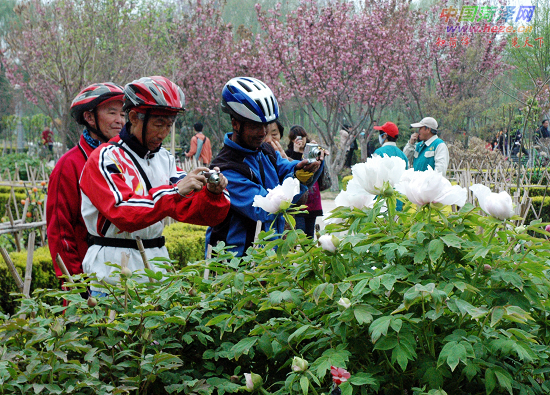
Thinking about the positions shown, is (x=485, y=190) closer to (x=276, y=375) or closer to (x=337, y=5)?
(x=276, y=375)

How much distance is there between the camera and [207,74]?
2573cm

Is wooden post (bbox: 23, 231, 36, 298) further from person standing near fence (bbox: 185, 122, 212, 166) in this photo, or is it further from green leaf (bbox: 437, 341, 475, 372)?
person standing near fence (bbox: 185, 122, 212, 166)

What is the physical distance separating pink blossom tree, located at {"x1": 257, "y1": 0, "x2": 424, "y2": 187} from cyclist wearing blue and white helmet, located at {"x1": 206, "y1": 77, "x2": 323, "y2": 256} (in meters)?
17.5

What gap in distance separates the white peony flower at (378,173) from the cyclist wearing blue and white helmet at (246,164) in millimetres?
1187

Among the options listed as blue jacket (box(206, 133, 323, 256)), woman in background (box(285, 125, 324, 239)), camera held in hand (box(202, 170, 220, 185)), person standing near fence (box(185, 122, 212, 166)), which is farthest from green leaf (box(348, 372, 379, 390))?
person standing near fence (box(185, 122, 212, 166))

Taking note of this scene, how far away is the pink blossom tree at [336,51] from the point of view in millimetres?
21062

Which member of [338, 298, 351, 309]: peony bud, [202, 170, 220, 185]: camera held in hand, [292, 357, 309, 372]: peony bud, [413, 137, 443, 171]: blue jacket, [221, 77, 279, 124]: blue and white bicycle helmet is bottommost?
[413, 137, 443, 171]: blue jacket

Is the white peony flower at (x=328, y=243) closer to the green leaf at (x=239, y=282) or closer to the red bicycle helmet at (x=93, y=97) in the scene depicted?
the green leaf at (x=239, y=282)

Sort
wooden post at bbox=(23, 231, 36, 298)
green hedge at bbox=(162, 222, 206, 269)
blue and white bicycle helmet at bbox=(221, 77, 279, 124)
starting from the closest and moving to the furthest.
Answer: wooden post at bbox=(23, 231, 36, 298) → blue and white bicycle helmet at bbox=(221, 77, 279, 124) → green hedge at bbox=(162, 222, 206, 269)

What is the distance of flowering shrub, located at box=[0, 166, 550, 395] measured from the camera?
Result: 1414mm

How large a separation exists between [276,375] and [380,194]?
2.10 ft

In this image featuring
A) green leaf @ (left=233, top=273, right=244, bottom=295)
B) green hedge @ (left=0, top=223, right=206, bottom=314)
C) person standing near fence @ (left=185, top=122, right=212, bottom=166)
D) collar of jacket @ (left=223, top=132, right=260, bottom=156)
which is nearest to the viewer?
green leaf @ (left=233, top=273, right=244, bottom=295)

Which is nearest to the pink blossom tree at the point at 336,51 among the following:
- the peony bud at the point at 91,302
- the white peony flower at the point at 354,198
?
the white peony flower at the point at 354,198

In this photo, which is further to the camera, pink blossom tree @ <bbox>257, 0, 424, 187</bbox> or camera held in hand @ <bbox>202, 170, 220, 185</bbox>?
pink blossom tree @ <bbox>257, 0, 424, 187</bbox>
